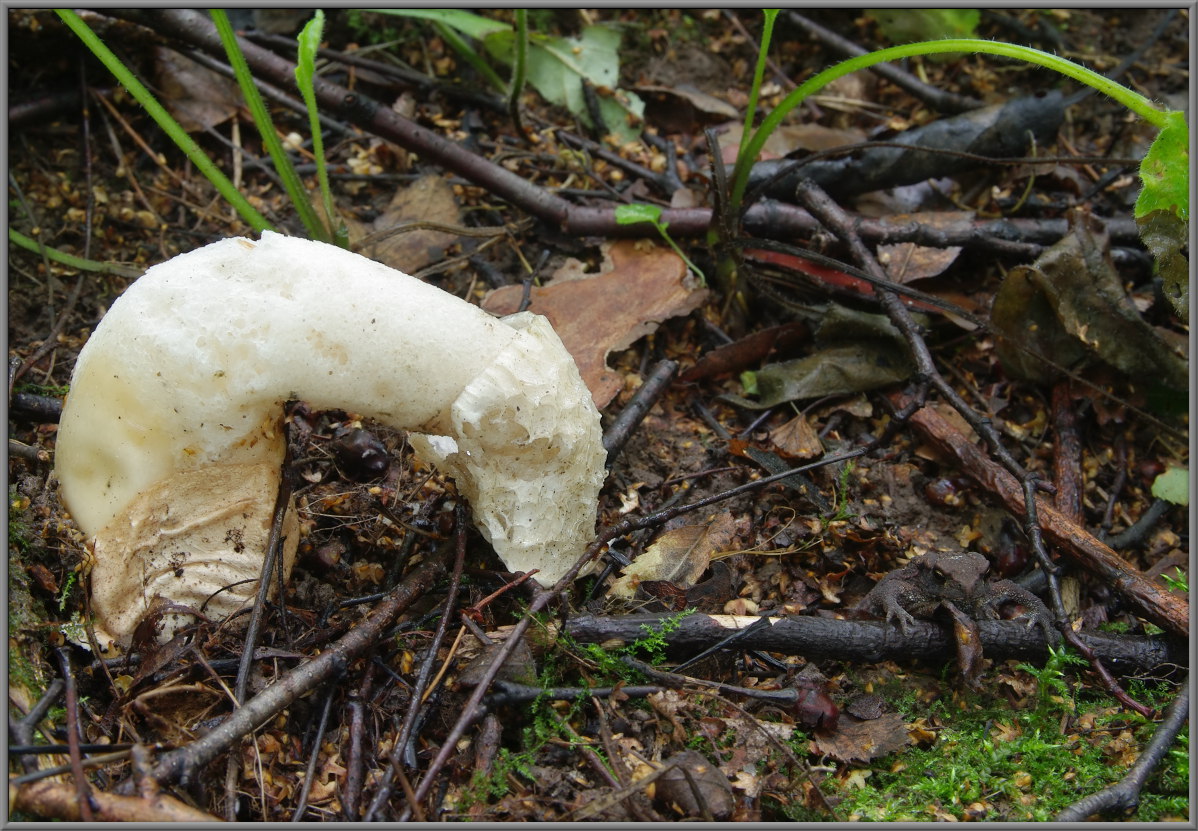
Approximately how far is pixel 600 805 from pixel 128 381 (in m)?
1.48

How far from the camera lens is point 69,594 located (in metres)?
2.33

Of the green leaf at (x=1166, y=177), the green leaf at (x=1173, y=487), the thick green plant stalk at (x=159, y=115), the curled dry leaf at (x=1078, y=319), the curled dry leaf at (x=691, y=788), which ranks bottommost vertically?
the curled dry leaf at (x=691, y=788)

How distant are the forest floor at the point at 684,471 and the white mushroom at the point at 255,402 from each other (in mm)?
158

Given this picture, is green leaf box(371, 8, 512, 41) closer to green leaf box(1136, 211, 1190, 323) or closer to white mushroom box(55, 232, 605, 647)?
white mushroom box(55, 232, 605, 647)

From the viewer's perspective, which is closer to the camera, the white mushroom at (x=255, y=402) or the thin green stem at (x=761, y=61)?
the white mushroom at (x=255, y=402)

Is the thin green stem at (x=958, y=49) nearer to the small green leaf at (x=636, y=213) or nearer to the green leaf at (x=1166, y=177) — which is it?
the green leaf at (x=1166, y=177)

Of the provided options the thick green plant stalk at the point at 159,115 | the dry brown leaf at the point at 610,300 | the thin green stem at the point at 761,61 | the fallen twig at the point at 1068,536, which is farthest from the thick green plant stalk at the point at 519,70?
the fallen twig at the point at 1068,536

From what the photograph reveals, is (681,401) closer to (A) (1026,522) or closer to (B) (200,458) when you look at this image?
(A) (1026,522)

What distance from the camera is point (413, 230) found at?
3.54m

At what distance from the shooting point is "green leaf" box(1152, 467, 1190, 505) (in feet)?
9.95

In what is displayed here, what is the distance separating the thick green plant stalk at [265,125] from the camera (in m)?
2.93

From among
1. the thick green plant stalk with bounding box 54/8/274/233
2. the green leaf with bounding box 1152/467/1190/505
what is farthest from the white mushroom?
the green leaf with bounding box 1152/467/1190/505

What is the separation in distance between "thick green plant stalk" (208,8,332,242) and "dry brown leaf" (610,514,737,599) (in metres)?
1.68

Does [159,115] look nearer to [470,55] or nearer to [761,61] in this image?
[470,55]
